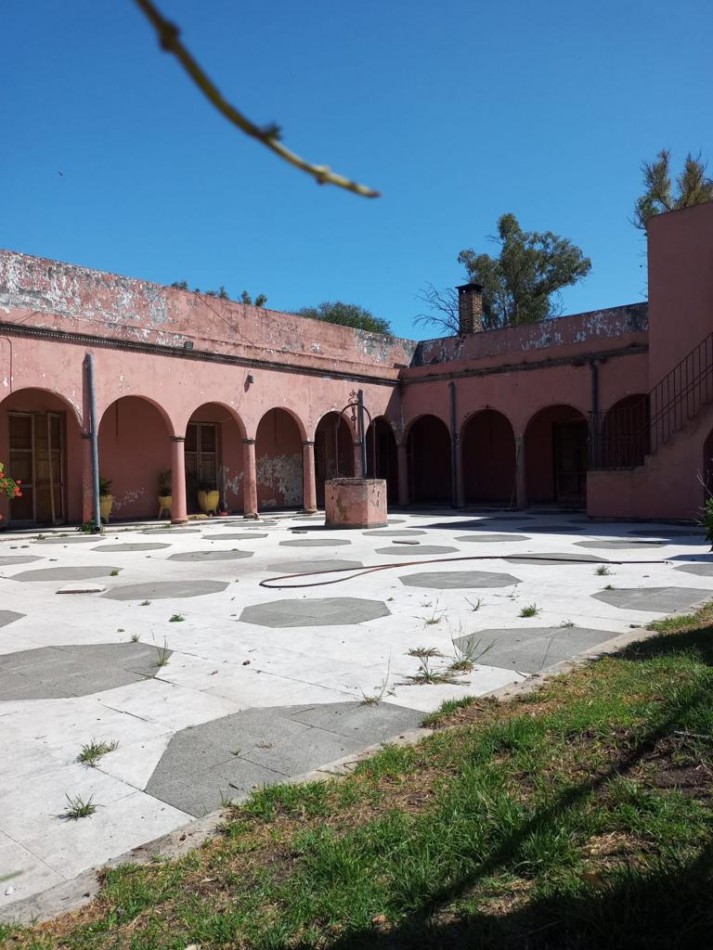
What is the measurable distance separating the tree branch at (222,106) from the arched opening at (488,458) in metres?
22.5

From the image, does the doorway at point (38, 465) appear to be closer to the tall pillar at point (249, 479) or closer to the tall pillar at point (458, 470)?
the tall pillar at point (249, 479)

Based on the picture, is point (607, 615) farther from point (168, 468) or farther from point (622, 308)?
point (622, 308)

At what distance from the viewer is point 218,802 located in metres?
2.70

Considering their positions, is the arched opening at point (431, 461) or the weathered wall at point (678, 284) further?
the arched opening at point (431, 461)

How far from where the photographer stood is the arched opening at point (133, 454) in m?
17.3

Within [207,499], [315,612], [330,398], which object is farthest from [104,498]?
[315,612]

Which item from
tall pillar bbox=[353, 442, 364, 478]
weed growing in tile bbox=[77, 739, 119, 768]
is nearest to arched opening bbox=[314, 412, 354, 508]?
tall pillar bbox=[353, 442, 364, 478]

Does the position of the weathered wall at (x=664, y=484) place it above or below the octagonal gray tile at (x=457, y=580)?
above

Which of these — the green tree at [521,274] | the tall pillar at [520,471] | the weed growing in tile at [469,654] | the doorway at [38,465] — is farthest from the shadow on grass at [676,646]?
the green tree at [521,274]

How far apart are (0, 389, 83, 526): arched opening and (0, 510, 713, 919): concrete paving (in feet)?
20.5

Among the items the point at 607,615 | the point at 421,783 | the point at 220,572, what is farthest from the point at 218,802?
the point at 220,572

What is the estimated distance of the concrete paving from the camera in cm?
280

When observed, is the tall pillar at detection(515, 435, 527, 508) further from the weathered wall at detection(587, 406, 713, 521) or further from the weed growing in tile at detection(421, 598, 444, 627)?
the weed growing in tile at detection(421, 598, 444, 627)

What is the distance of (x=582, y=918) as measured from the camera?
1.83 metres
